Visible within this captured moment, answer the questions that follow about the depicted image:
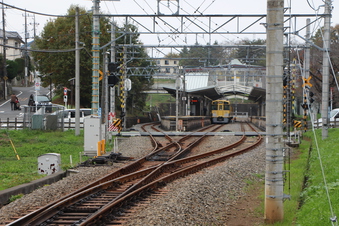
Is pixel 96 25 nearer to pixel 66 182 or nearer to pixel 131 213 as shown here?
pixel 66 182

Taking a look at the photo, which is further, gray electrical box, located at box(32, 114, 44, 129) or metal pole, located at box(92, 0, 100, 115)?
gray electrical box, located at box(32, 114, 44, 129)

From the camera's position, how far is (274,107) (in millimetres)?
Answer: 7648

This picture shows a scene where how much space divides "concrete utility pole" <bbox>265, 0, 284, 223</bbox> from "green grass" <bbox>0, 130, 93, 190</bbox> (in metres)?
6.28

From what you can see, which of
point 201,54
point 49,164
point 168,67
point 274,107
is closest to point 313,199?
point 274,107

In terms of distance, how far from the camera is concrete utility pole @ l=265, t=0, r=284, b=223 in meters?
7.55

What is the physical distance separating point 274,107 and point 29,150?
14.5m

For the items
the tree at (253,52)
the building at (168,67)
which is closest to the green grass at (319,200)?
the tree at (253,52)

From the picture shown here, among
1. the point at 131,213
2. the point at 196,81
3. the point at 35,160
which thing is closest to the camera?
the point at 131,213

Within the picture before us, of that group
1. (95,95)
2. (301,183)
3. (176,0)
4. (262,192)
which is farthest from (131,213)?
(176,0)

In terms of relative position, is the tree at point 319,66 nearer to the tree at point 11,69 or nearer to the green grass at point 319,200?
the tree at point 11,69

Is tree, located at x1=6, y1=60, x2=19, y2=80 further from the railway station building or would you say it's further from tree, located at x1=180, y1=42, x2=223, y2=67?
tree, located at x1=180, y1=42, x2=223, y2=67

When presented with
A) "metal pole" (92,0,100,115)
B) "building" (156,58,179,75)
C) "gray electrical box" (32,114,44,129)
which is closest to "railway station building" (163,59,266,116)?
Result: "building" (156,58,179,75)

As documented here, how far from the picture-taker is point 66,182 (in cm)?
1147

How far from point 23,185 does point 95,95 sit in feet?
26.9
